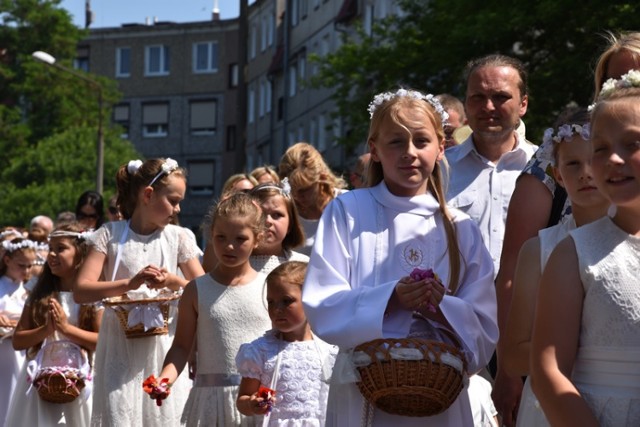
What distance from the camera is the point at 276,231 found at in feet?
31.1

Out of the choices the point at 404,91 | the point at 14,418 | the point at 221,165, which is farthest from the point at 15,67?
the point at 404,91

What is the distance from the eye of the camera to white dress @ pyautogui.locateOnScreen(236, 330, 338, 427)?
808 cm

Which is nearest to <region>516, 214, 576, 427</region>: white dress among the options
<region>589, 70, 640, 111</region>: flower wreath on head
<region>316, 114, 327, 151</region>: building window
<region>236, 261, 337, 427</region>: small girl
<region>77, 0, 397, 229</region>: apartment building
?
<region>589, 70, 640, 111</region>: flower wreath on head

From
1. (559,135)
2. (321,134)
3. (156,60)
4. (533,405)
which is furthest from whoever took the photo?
(156,60)

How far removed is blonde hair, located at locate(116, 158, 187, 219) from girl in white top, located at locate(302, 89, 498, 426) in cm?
368

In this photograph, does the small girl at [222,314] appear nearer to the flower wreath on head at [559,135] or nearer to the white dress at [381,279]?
the white dress at [381,279]

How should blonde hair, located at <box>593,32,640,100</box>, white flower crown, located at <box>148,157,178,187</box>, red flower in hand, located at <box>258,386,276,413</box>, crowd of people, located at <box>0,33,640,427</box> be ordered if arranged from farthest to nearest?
white flower crown, located at <box>148,157,178,187</box> → red flower in hand, located at <box>258,386,276,413</box> → blonde hair, located at <box>593,32,640,100</box> → crowd of people, located at <box>0,33,640,427</box>

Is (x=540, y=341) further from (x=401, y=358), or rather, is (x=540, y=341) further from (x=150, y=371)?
(x=150, y=371)

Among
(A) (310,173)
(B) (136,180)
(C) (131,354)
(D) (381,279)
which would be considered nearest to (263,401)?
(D) (381,279)

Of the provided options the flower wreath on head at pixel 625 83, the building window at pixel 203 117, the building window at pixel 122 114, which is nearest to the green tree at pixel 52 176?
the building window at pixel 203 117

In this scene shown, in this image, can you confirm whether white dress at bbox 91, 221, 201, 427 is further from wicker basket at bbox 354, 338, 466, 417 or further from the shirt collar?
wicker basket at bbox 354, 338, 466, 417

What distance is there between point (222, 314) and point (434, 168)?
259cm

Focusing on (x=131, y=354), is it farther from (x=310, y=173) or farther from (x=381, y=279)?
(x=381, y=279)

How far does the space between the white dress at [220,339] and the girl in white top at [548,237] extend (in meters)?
2.93
